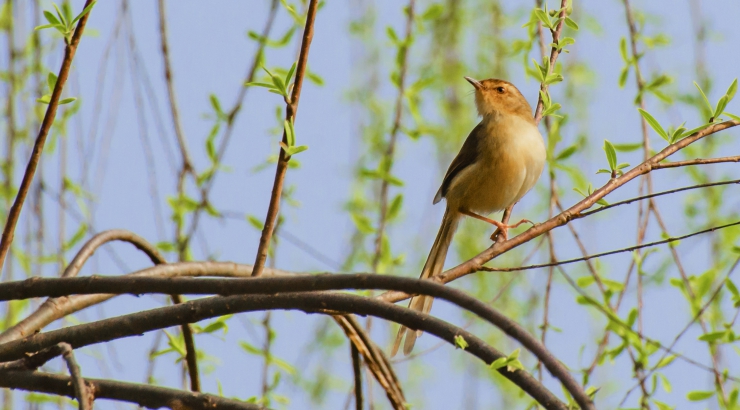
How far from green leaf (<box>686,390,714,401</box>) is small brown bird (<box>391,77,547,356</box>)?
137cm

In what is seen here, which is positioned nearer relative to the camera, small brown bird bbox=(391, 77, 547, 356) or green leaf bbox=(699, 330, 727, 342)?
green leaf bbox=(699, 330, 727, 342)

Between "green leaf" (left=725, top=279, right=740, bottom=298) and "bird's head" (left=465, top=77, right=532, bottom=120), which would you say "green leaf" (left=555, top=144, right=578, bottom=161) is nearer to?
"green leaf" (left=725, top=279, right=740, bottom=298)

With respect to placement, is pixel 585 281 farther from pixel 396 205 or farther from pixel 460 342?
pixel 460 342

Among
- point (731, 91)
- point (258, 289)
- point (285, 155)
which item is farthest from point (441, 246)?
point (258, 289)

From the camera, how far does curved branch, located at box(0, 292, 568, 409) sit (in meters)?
1.62

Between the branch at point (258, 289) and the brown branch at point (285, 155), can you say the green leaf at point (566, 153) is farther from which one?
Result: the branch at point (258, 289)

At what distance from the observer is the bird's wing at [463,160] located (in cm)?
490

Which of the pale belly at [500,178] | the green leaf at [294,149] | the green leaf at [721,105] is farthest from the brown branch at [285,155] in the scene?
the pale belly at [500,178]

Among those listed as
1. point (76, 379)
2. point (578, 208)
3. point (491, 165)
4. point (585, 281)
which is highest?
point (491, 165)

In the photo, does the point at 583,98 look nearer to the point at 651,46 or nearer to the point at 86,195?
the point at 651,46

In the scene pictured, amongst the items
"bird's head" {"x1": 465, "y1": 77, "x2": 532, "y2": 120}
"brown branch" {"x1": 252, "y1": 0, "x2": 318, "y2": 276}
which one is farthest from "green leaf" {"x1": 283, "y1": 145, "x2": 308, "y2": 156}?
"bird's head" {"x1": 465, "y1": 77, "x2": 532, "y2": 120}

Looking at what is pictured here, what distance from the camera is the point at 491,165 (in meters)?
4.71

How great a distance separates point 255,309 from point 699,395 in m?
2.35

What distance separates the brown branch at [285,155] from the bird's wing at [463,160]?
9.07ft
